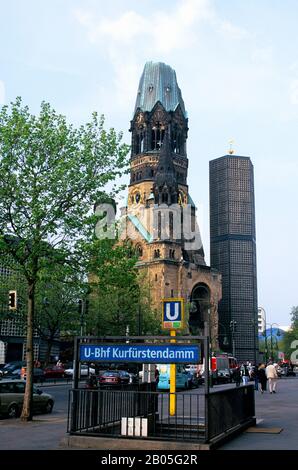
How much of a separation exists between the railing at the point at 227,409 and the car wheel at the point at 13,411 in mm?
9151

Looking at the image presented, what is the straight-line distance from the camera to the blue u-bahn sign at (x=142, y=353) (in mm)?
12461

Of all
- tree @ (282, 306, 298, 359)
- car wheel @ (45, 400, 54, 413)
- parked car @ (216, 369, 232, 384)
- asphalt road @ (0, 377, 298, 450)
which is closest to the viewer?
asphalt road @ (0, 377, 298, 450)

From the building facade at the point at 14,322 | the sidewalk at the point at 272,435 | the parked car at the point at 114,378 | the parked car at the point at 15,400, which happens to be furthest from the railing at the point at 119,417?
the parked car at the point at 114,378

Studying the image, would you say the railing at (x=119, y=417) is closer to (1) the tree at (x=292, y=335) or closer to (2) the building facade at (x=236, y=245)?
(1) the tree at (x=292, y=335)

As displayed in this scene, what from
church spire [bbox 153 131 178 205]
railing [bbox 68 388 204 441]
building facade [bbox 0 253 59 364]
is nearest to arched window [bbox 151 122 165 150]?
church spire [bbox 153 131 178 205]

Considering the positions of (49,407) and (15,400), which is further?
(49,407)

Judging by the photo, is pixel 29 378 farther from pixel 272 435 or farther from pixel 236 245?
pixel 236 245

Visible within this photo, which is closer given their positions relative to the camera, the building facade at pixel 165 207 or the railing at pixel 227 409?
the railing at pixel 227 409

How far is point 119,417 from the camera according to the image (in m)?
14.2

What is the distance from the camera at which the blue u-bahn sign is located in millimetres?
12461

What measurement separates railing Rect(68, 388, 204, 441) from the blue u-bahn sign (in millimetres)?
760

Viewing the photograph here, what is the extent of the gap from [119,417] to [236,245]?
131 m

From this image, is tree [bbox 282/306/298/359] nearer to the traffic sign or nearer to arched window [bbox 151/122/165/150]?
arched window [bbox 151/122/165/150]

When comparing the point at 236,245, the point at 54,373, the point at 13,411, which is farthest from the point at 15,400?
the point at 236,245
